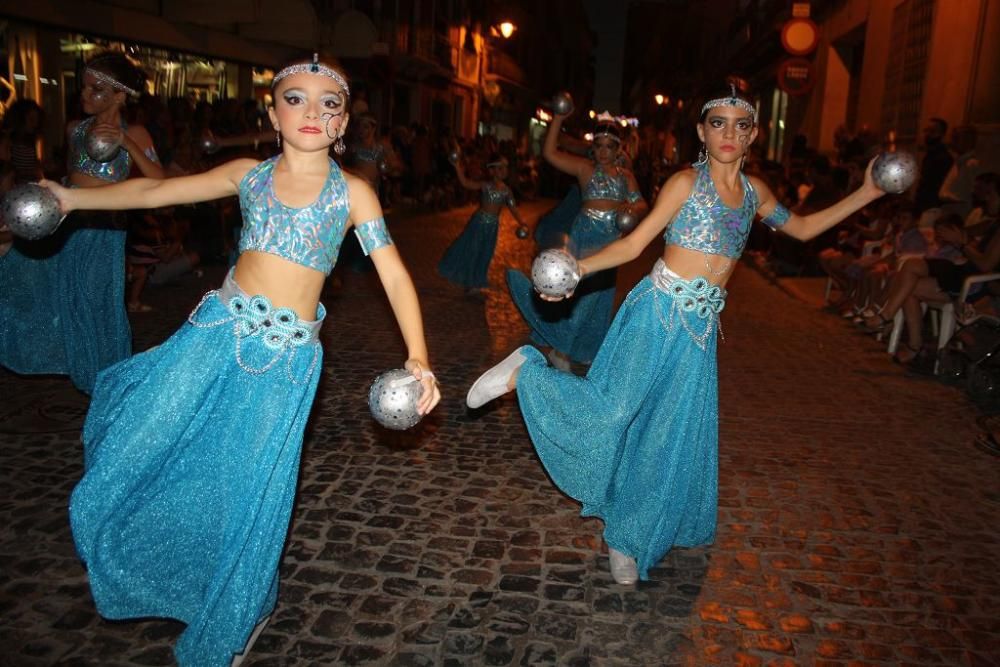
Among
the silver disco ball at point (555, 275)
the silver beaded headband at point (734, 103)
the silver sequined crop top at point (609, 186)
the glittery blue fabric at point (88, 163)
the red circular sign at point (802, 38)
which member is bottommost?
the silver disco ball at point (555, 275)

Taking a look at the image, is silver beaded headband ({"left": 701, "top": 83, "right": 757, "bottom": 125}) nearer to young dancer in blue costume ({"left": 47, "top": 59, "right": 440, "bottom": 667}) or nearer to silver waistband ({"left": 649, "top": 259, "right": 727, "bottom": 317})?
silver waistband ({"left": 649, "top": 259, "right": 727, "bottom": 317})

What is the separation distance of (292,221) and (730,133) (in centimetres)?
204

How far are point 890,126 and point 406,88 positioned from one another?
21.6 metres

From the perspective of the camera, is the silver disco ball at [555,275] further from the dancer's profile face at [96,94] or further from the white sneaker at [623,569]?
the dancer's profile face at [96,94]

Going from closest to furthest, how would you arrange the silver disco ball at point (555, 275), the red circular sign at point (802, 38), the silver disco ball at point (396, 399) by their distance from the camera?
the silver disco ball at point (396, 399)
the silver disco ball at point (555, 275)
the red circular sign at point (802, 38)

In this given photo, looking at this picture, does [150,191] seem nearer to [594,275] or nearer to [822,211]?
[822,211]

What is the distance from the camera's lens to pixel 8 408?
559 cm

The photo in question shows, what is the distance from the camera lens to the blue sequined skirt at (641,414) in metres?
3.78

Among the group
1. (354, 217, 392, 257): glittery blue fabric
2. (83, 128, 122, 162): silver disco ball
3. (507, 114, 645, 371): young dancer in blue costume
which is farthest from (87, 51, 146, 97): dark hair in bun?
(507, 114, 645, 371): young dancer in blue costume

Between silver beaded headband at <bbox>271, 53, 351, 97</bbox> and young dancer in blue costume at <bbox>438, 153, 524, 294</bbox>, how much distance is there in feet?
25.5

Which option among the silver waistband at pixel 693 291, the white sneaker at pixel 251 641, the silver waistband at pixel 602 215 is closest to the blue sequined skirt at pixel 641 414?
the silver waistband at pixel 693 291

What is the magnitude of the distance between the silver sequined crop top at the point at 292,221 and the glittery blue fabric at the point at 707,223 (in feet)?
5.31

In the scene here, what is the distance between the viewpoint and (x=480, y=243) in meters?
11.0

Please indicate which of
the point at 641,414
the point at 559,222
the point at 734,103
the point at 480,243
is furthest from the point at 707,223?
the point at 480,243
